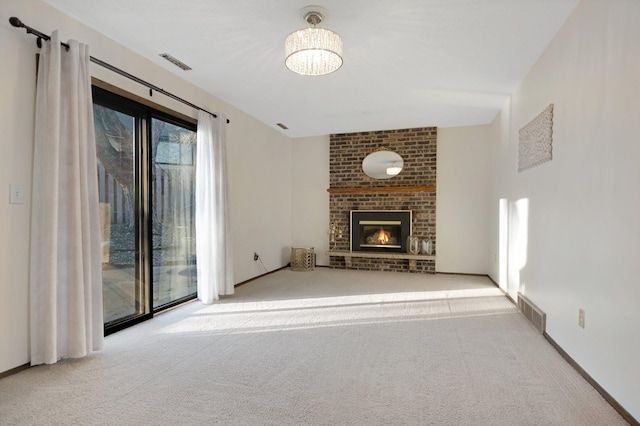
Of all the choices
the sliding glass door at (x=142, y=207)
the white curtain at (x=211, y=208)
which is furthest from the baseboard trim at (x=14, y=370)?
the white curtain at (x=211, y=208)

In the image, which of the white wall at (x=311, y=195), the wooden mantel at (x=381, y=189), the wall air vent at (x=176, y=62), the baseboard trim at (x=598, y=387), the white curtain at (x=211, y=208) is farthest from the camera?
the white wall at (x=311, y=195)

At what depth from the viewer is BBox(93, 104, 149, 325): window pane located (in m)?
2.92

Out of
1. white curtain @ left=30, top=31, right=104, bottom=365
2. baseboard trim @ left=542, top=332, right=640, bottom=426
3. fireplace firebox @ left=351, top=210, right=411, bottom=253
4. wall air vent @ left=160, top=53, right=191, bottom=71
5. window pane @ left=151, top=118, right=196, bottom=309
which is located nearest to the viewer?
baseboard trim @ left=542, top=332, right=640, bottom=426

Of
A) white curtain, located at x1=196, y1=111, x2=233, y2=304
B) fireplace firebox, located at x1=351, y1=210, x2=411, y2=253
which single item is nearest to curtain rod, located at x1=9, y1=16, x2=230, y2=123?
white curtain, located at x1=196, y1=111, x2=233, y2=304

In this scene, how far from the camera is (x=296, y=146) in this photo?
6793 millimetres

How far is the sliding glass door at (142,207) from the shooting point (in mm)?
2965

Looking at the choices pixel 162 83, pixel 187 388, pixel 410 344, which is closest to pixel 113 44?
pixel 162 83

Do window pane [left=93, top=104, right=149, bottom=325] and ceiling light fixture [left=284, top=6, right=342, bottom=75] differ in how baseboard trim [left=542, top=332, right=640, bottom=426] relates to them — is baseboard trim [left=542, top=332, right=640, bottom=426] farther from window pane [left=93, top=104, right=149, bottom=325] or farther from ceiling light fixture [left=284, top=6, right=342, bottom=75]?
window pane [left=93, top=104, right=149, bottom=325]

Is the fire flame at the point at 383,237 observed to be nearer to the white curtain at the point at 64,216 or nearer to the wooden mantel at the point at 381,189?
the wooden mantel at the point at 381,189

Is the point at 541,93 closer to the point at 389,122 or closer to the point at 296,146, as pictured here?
the point at 389,122

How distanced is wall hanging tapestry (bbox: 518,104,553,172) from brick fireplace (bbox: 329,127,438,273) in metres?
2.22

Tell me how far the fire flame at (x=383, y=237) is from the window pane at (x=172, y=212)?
3.37 m

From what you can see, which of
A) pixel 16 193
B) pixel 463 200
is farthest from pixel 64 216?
pixel 463 200

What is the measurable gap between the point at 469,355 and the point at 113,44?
3835 mm
